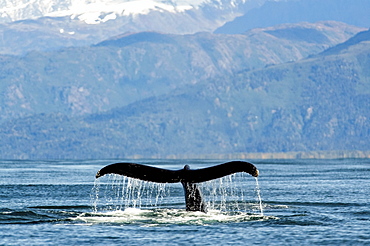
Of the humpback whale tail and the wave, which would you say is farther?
the wave

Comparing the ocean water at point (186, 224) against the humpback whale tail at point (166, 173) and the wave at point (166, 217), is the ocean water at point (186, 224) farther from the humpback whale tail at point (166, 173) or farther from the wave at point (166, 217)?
the humpback whale tail at point (166, 173)

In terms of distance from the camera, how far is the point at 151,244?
2589 centimetres

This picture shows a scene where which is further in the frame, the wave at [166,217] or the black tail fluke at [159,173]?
the wave at [166,217]

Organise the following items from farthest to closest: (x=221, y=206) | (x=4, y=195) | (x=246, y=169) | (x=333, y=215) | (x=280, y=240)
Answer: (x=4, y=195)
(x=221, y=206)
(x=333, y=215)
(x=280, y=240)
(x=246, y=169)

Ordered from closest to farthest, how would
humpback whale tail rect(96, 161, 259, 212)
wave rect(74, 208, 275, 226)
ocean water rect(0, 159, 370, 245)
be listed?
1. humpback whale tail rect(96, 161, 259, 212)
2. ocean water rect(0, 159, 370, 245)
3. wave rect(74, 208, 275, 226)

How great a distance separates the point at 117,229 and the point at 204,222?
3.04m

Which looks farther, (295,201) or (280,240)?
(295,201)

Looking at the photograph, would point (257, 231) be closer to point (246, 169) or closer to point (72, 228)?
point (246, 169)

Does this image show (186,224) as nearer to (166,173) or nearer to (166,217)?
(166,217)

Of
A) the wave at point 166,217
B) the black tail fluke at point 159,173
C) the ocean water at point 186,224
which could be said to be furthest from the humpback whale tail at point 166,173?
the wave at point 166,217

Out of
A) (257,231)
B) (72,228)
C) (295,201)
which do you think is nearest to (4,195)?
(295,201)

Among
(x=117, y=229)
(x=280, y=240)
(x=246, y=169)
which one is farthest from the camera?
(x=117, y=229)

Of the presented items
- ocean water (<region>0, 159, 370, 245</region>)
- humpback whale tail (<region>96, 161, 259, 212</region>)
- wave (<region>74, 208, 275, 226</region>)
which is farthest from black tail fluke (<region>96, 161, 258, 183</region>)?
wave (<region>74, 208, 275, 226</region>)

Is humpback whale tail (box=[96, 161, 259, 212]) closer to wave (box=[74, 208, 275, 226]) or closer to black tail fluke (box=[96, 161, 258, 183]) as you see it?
black tail fluke (box=[96, 161, 258, 183])
